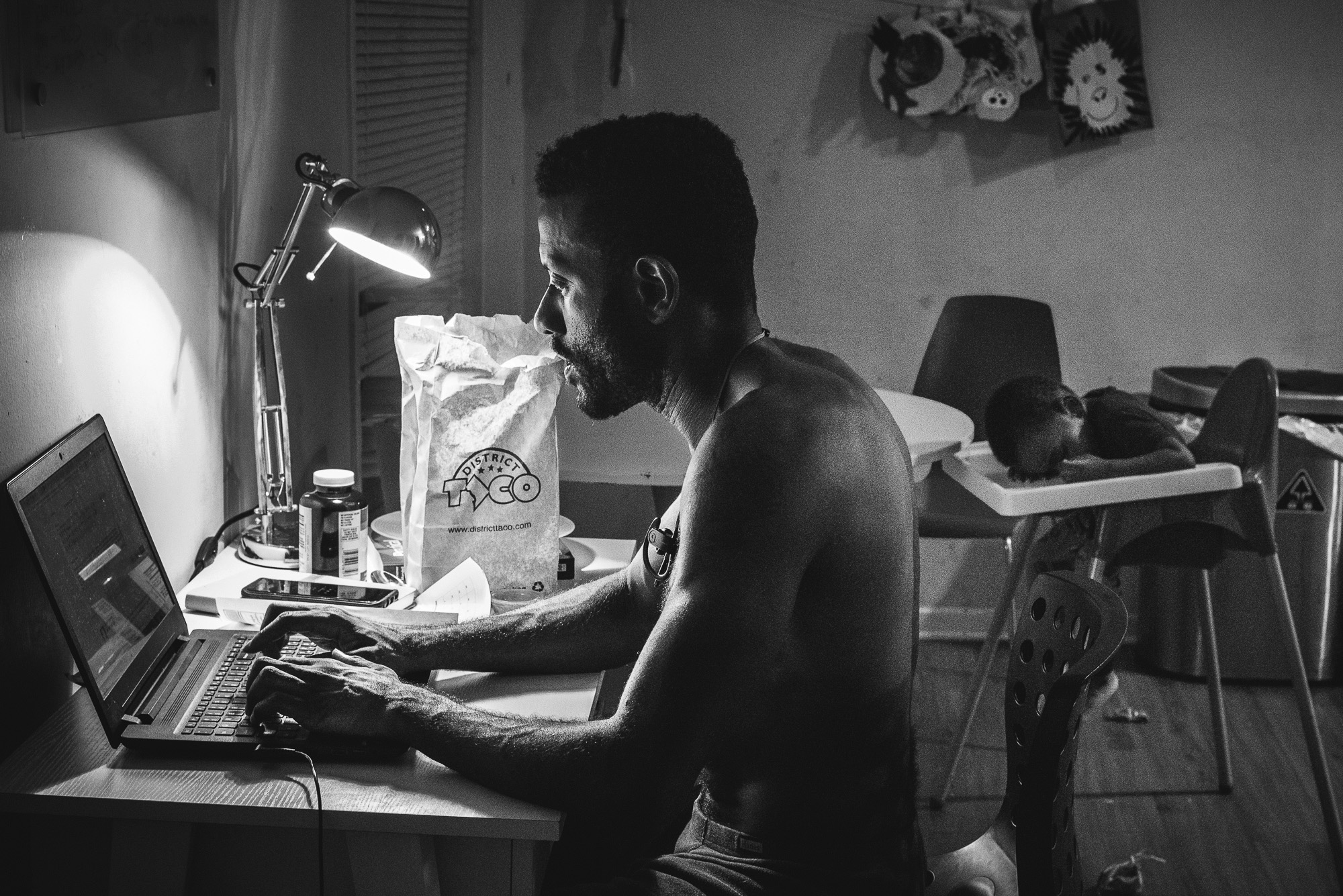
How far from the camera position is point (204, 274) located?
1978 mm

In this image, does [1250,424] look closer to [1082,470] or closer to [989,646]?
[1082,470]

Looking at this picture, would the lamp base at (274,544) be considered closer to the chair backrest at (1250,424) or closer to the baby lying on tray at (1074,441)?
the baby lying on tray at (1074,441)

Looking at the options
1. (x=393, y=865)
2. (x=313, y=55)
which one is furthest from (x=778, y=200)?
(x=393, y=865)

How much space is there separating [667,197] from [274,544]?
1017 millimetres

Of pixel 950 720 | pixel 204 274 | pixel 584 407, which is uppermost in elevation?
pixel 204 274

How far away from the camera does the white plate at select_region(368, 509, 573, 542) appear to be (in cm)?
212

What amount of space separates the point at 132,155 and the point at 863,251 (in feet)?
7.93

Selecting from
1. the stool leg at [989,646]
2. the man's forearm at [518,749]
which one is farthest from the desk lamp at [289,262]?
the stool leg at [989,646]

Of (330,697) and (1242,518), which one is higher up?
(1242,518)

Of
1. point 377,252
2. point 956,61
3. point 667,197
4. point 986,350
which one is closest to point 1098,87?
point 956,61

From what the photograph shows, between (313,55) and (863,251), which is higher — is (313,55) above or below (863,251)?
above

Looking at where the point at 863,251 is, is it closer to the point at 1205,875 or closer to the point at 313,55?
the point at 313,55

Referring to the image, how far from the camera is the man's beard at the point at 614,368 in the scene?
1.43 m

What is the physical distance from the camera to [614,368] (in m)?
1.45
